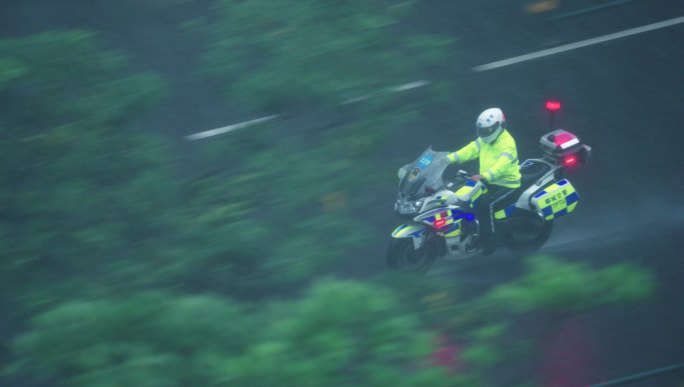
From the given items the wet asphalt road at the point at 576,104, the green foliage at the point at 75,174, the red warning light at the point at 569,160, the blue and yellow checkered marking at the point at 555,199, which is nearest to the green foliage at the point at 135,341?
the green foliage at the point at 75,174

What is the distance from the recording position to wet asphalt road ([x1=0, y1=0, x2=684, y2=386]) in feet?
30.6

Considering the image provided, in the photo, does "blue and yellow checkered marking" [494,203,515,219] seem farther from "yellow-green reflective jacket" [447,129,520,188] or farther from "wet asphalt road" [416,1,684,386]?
"wet asphalt road" [416,1,684,386]

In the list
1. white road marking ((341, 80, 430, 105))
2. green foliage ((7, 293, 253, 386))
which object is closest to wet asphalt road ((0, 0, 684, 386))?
white road marking ((341, 80, 430, 105))

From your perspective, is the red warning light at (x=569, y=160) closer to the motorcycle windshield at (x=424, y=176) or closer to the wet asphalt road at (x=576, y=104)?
the wet asphalt road at (x=576, y=104)

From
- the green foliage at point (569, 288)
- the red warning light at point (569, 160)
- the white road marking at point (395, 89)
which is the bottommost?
the red warning light at point (569, 160)

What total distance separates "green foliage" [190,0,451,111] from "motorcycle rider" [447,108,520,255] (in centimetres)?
458

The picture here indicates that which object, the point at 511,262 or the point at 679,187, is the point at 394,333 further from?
the point at 679,187

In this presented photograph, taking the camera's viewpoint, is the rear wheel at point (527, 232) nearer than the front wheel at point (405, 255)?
No

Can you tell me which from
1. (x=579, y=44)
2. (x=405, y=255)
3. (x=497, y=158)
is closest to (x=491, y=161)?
(x=497, y=158)

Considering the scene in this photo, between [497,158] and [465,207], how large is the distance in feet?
2.10

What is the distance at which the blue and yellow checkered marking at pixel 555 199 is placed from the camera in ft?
29.4

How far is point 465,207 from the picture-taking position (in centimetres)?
887

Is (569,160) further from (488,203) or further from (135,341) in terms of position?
(135,341)

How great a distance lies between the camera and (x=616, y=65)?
39.2 ft
